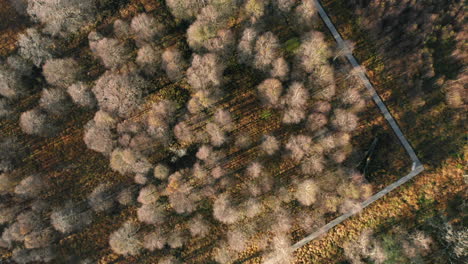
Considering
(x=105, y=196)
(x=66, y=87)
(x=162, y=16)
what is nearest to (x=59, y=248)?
(x=105, y=196)

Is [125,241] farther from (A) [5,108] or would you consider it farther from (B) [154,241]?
(A) [5,108]

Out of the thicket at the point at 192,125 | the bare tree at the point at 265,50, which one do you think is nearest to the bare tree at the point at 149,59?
the thicket at the point at 192,125

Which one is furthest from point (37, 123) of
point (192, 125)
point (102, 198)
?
point (192, 125)

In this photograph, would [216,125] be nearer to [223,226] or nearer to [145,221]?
[223,226]

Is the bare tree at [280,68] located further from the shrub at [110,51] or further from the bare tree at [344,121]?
the shrub at [110,51]

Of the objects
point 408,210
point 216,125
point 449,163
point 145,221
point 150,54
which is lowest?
point 408,210
